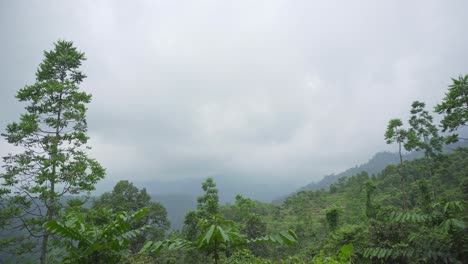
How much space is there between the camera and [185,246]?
17.0ft

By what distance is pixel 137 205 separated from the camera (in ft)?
114

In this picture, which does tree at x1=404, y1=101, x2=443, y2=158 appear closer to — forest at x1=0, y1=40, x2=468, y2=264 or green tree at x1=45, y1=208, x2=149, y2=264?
forest at x1=0, y1=40, x2=468, y2=264

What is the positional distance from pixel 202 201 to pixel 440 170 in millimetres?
36498

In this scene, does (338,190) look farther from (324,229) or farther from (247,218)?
(247,218)

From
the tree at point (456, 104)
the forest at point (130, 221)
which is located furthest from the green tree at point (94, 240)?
the tree at point (456, 104)

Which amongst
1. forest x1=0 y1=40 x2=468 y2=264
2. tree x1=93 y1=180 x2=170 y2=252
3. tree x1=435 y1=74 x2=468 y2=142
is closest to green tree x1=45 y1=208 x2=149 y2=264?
forest x1=0 y1=40 x2=468 y2=264

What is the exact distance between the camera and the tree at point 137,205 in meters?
33.0

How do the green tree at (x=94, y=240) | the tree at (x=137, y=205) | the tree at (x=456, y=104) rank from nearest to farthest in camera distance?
the green tree at (x=94, y=240) < the tree at (x=456, y=104) < the tree at (x=137, y=205)

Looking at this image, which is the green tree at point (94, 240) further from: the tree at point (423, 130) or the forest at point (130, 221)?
the tree at point (423, 130)

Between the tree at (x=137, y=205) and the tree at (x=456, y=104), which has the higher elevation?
the tree at (x=456, y=104)

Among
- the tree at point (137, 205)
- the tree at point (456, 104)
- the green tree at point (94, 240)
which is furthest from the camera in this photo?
the tree at point (137, 205)

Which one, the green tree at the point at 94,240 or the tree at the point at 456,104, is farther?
the tree at the point at 456,104

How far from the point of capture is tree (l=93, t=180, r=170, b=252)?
33.0 metres

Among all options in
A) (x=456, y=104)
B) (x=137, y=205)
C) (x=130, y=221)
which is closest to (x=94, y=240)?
(x=130, y=221)
